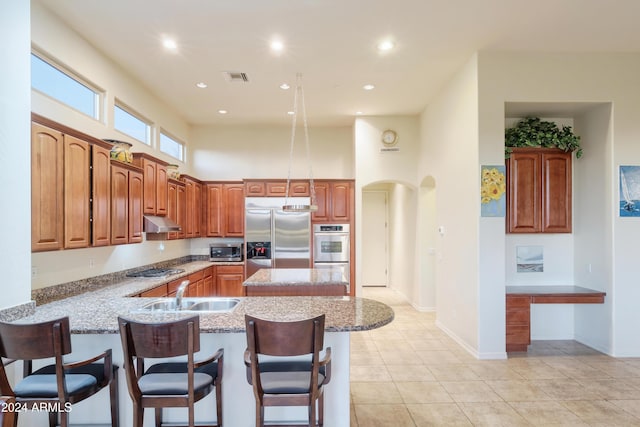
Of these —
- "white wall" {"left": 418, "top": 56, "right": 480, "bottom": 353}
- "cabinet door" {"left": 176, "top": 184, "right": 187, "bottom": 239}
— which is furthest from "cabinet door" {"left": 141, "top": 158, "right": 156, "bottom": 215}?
"white wall" {"left": 418, "top": 56, "right": 480, "bottom": 353}

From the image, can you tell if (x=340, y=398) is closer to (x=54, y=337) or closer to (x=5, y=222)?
(x=54, y=337)

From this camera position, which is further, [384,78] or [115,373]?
[384,78]

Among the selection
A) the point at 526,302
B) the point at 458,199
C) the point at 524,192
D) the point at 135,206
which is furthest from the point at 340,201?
the point at 135,206

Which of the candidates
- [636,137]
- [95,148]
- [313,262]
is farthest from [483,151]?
[95,148]

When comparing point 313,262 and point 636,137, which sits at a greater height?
point 636,137

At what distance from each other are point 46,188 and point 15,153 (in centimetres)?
34

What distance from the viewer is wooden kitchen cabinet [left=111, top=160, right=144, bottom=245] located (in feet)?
11.4

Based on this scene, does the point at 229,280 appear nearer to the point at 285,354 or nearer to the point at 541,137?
the point at 285,354

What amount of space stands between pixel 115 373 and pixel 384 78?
4.31m

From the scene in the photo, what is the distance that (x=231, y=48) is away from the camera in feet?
12.5

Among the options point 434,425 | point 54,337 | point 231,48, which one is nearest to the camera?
point 54,337

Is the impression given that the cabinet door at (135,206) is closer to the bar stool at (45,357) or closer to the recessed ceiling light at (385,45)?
the bar stool at (45,357)

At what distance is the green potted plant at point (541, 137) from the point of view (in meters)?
4.23

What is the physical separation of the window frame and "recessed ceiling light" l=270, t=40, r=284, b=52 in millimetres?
2019
